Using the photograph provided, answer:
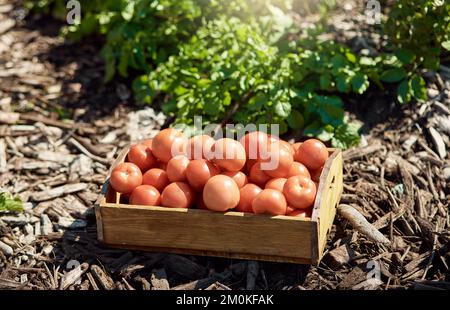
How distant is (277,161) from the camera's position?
3598 mm

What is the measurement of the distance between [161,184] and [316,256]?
3.11ft

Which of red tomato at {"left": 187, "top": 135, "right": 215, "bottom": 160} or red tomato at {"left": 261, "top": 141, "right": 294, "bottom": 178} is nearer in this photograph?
red tomato at {"left": 261, "top": 141, "right": 294, "bottom": 178}

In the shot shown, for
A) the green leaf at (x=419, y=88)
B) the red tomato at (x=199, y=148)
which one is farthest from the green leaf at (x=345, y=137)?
the red tomato at (x=199, y=148)

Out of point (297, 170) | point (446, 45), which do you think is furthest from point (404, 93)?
point (297, 170)

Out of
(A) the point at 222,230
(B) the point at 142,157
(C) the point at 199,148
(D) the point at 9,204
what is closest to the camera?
(A) the point at 222,230

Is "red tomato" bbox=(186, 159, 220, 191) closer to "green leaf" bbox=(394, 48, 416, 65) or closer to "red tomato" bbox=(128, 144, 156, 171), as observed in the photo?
"red tomato" bbox=(128, 144, 156, 171)

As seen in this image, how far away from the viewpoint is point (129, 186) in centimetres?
372

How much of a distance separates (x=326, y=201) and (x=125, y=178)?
110cm

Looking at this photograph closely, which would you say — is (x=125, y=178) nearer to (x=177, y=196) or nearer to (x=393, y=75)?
(x=177, y=196)

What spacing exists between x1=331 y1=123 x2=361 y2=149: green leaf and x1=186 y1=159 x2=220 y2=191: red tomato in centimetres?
115

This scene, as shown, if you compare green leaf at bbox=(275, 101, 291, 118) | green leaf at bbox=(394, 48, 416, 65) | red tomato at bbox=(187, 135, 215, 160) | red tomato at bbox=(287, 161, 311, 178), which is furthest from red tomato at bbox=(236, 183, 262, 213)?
green leaf at bbox=(394, 48, 416, 65)

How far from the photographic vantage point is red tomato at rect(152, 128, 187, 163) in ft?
12.4

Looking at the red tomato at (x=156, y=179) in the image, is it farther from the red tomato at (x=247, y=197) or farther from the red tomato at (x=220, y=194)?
the red tomato at (x=247, y=197)
